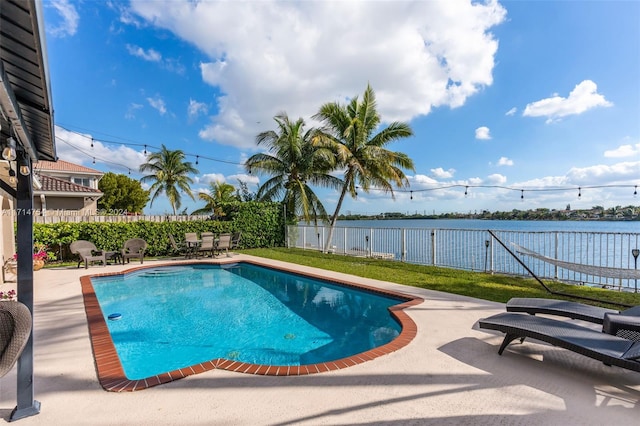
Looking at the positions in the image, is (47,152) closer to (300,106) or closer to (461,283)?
(461,283)

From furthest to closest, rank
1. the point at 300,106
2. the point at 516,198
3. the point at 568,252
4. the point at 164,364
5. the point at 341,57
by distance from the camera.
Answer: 1. the point at 300,106
2. the point at 516,198
3. the point at 341,57
4. the point at 568,252
5. the point at 164,364

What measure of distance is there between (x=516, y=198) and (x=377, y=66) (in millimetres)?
8834

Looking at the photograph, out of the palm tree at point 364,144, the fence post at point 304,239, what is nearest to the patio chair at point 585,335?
Result: the palm tree at point 364,144

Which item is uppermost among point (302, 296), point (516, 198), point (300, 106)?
point (300, 106)

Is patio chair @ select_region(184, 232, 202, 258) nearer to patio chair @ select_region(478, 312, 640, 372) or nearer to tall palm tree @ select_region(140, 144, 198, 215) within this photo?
patio chair @ select_region(478, 312, 640, 372)

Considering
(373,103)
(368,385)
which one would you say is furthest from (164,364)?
(373,103)

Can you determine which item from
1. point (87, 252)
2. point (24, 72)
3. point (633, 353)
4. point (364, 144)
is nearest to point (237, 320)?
point (24, 72)

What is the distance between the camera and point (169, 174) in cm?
2758

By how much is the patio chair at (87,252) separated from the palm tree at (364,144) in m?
8.60

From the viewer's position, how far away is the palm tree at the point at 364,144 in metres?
13.6

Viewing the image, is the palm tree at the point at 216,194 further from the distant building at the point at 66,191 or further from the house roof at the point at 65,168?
the house roof at the point at 65,168

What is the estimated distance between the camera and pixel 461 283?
7.53 meters

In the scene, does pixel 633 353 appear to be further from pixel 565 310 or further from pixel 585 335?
pixel 565 310

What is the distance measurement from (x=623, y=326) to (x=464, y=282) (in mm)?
4470
